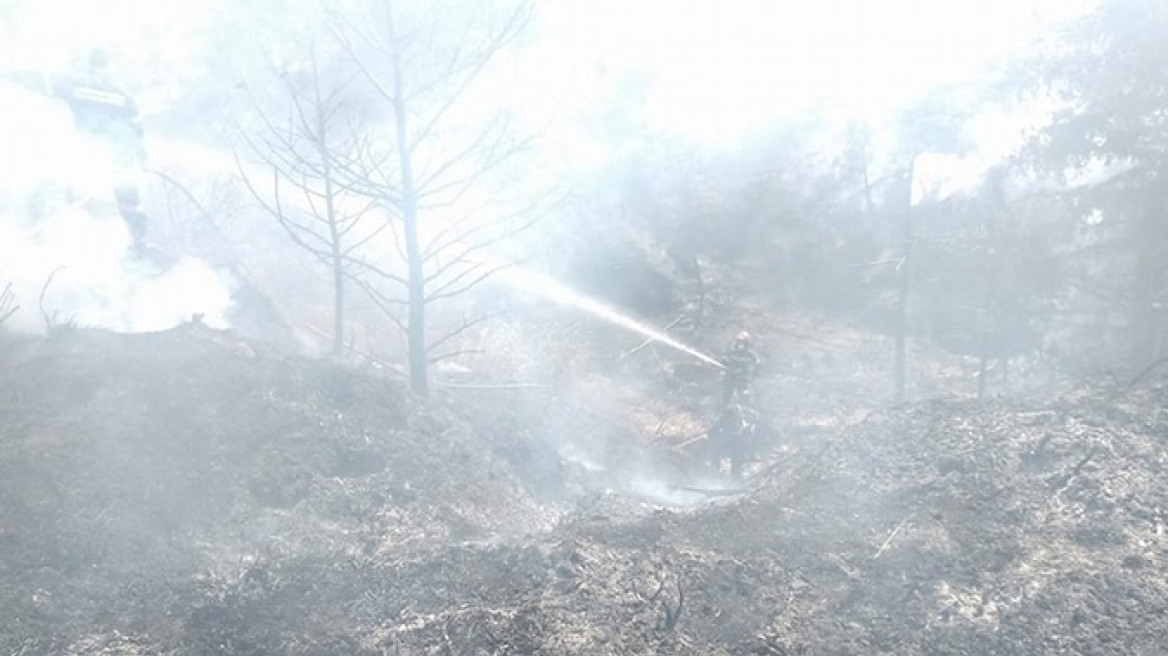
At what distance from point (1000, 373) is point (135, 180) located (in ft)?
44.4

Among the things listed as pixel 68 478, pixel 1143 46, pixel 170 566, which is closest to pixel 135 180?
pixel 68 478

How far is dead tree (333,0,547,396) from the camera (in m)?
9.23

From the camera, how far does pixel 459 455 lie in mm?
8672

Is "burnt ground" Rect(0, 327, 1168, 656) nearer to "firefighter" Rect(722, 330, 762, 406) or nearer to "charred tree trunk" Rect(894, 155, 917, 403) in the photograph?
"firefighter" Rect(722, 330, 762, 406)

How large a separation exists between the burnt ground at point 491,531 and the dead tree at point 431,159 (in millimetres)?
1657

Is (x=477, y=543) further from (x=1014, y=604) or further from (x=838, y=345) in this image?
(x=838, y=345)

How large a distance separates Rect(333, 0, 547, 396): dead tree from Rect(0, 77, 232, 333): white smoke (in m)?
2.94

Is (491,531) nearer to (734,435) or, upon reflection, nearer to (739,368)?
(734,435)

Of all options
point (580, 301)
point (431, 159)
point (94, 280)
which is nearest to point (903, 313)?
point (580, 301)

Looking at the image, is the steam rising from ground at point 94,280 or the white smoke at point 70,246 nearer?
the steam rising from ground at point 94,280

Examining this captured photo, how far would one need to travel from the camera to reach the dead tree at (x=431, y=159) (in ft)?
30.3

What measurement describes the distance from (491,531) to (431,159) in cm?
522

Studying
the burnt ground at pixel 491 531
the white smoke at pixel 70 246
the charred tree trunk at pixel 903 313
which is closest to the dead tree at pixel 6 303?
the white smoke at pixel 70 246

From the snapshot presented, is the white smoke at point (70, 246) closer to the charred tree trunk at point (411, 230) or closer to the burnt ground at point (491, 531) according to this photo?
the burnt ground at point (491, 531)
